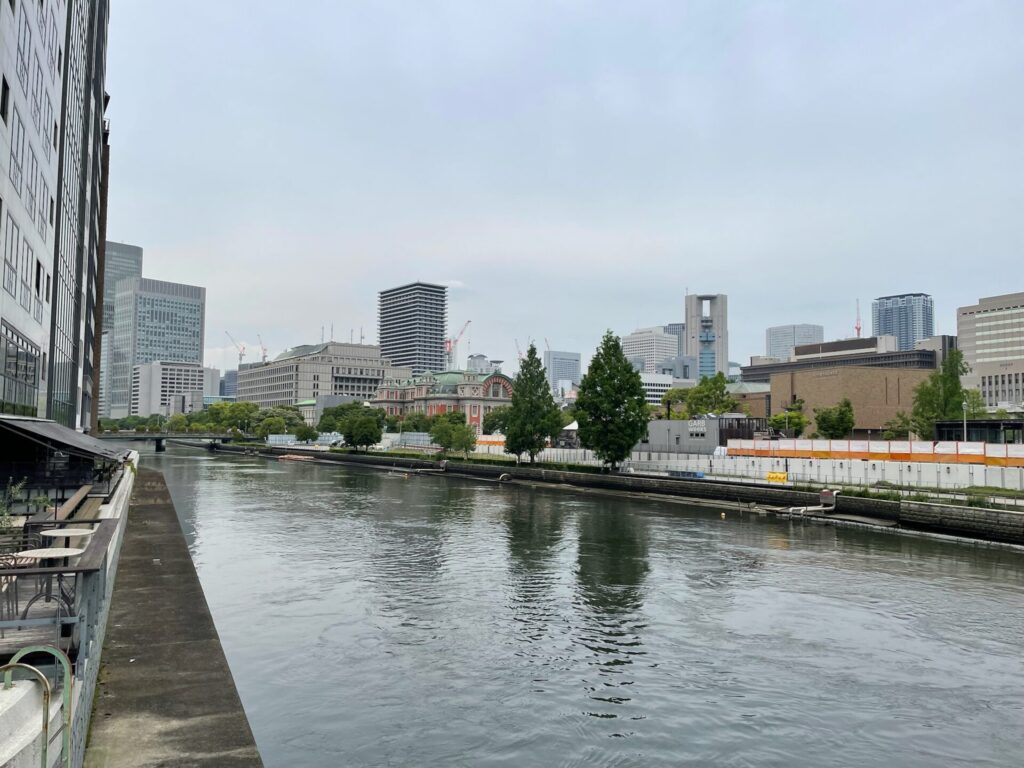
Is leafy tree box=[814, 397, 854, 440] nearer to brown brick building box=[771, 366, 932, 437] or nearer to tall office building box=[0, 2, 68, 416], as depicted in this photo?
brown brick building box=[771, 366, 932, 437]

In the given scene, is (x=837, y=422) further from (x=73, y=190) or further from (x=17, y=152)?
(x=17, y=152)

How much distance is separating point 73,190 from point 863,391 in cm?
10965

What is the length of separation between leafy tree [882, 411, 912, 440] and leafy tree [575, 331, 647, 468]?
3999 cm

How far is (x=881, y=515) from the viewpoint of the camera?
172 ft

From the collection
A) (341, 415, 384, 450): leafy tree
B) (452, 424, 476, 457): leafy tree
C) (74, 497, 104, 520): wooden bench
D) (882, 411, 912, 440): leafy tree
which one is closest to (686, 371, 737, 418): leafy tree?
(882, 411, 912, 440): leafy tree

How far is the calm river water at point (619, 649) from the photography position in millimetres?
16500

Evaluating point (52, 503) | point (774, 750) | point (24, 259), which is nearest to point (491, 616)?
point (774, 750)

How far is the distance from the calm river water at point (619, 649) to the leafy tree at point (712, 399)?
80.4 metres

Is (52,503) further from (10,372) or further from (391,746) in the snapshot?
(391,746)

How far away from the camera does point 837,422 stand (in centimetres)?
10206

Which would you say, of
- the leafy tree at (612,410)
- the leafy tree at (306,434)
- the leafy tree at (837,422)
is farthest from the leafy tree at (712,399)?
the leafy tree at (306,434)

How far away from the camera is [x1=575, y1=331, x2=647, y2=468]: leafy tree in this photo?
85.6 metres

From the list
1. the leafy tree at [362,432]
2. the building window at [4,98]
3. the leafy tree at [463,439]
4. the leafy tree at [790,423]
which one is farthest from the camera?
the leafy tree at [362,432]

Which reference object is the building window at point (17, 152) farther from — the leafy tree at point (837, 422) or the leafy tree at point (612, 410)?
the leafy tree at point (837, 422)
